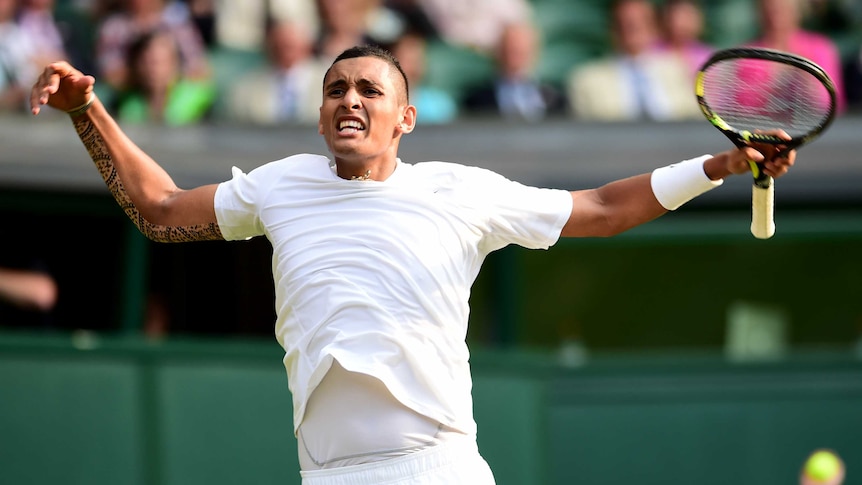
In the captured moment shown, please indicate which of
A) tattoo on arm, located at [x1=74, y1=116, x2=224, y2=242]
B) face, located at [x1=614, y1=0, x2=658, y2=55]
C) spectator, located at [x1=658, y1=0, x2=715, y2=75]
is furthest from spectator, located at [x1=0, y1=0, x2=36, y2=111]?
tattoo on arm, located at [x1=74, y1=116, x2=224, y2=242]

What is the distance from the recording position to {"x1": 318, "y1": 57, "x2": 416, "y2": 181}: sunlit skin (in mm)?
3951

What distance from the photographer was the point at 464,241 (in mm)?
4004

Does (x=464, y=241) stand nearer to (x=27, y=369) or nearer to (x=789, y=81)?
(x=789, y=81)

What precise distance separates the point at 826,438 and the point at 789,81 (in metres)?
4.81

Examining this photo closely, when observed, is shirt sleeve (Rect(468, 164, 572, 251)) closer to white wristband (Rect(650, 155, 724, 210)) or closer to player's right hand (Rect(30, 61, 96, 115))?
white wristband (Rect(650, 155, 724, 210))

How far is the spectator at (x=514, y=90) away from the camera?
944 centimetres

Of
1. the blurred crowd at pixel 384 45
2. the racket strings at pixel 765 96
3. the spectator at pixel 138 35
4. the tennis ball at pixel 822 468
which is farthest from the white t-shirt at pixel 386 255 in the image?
the spectator at pixel 138 35

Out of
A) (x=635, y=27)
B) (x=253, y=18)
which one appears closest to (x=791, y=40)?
(x=635, y=27)

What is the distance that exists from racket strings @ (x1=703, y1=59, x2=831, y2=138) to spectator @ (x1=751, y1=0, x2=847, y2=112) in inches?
201

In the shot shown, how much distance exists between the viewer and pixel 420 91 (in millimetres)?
9344

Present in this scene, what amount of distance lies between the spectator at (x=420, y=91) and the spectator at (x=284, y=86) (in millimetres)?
586

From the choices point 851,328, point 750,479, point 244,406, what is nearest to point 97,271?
point 244,406

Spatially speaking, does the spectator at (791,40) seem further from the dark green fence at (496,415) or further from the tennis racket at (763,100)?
the tennis racket at (763,100)

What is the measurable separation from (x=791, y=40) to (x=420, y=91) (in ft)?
8.51
